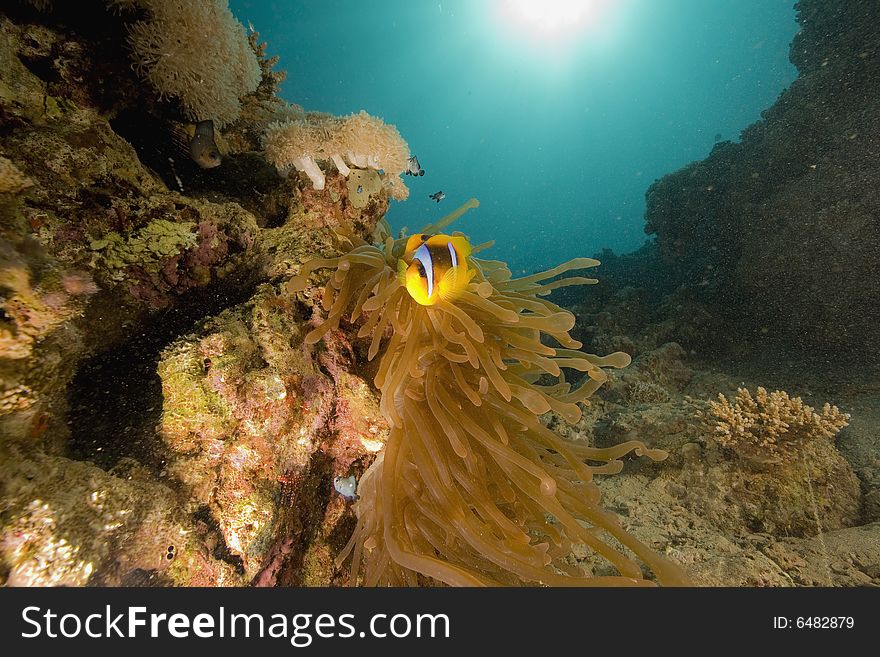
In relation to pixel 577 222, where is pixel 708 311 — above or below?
below

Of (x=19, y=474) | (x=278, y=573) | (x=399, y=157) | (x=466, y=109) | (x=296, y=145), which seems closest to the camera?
(x=19, y=474)

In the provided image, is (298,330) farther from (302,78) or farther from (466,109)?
(466,109)

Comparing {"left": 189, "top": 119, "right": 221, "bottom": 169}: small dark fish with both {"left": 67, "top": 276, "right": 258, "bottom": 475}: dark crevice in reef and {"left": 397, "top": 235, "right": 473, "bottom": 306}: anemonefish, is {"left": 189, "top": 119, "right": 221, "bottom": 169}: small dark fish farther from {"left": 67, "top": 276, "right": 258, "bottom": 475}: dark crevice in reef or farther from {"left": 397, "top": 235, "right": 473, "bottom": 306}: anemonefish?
{"left": 397, "top": 235, "right": 473, "bottom": 306}: anemonefish

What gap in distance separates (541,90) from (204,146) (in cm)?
10402

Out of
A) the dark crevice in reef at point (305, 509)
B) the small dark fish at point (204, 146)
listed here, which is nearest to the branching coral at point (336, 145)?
the small dark fish at point (204, 146)

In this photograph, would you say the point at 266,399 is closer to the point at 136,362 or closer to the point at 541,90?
the point at 136,362

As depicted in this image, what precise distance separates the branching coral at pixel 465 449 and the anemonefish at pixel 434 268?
10 centimetres

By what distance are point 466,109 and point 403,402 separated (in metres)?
105

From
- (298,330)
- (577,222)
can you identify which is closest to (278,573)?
(298,330)

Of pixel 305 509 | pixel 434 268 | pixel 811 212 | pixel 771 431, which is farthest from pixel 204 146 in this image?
pixel 811 212

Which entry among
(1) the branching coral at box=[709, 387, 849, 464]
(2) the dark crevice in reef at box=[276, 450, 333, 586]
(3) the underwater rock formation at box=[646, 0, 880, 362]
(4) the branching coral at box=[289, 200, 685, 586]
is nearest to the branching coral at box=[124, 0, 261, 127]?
(4) the branching coral at box=[289, 200, 685, 586]

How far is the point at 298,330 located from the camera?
1.93m

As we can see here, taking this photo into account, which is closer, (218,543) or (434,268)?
(218,543)

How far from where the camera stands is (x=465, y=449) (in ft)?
5.67
